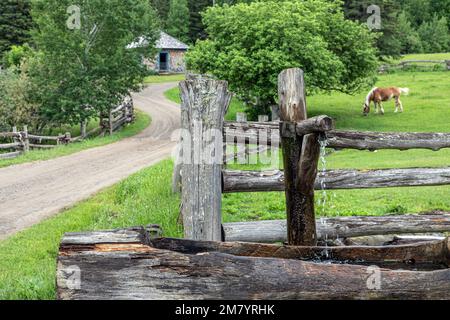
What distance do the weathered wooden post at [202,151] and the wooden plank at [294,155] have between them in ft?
1.74

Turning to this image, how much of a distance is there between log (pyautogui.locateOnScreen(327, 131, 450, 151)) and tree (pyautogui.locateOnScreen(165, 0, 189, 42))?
62.5 metres

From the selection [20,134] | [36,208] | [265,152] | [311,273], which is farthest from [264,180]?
[20,134]

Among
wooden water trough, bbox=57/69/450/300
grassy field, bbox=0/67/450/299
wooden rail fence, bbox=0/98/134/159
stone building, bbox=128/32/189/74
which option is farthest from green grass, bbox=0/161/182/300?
stone building, bbox=128/32/189/74

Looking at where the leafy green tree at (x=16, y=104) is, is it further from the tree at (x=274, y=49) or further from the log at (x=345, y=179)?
the log at (x=345, y=179)

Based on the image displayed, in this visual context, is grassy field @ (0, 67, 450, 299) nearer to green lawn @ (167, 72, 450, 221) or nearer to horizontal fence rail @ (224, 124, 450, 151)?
green lawn @ (167, 72, 450, 221)

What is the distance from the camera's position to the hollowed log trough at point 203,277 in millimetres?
3109

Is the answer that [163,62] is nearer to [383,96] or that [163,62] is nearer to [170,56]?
[170,56]

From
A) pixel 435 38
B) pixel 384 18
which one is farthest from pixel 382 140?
pixel 435 38

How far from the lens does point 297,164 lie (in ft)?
14.0

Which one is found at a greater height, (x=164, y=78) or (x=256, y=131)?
(x=164, y=78)

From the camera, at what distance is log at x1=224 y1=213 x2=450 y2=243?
558 centimetres

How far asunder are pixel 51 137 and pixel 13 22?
107 ft

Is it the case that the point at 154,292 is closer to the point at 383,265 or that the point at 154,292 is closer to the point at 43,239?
the point at 383,265

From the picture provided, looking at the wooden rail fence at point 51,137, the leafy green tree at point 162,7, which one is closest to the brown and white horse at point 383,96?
the wooden rail fence at point 51,137
